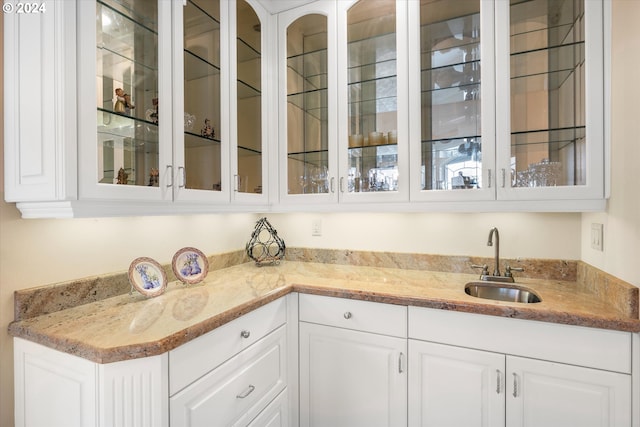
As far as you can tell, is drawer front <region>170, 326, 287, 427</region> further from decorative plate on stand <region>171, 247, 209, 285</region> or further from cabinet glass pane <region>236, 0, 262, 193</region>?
cabinet glass pane <region>236, 0, 262, 193</region>

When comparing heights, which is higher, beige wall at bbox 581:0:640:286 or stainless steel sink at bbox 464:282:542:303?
beige wall at bbox 581:0:640:286

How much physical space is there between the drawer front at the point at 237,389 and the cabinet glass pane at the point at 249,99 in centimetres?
84

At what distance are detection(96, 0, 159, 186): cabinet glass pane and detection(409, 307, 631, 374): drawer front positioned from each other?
4.28ft

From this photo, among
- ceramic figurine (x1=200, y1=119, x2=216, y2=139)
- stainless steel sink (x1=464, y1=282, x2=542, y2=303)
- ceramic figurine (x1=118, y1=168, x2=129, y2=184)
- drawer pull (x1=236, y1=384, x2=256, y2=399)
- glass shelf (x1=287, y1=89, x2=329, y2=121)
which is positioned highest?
glass shelf (x1=287, y1=89, x2=329, y2=121)

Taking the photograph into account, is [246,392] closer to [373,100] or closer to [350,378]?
[350,378]

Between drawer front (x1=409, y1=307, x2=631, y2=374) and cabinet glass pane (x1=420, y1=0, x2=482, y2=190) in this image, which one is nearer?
drawer front (x1=409, y1=307, x2=631, y2=374)

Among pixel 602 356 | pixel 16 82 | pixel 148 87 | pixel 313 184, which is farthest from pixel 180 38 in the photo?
pixel 602 356

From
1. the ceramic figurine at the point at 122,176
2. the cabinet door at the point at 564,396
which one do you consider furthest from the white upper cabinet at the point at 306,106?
the cabinet door at the point at 564,396

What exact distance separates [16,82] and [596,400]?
2.34 meters

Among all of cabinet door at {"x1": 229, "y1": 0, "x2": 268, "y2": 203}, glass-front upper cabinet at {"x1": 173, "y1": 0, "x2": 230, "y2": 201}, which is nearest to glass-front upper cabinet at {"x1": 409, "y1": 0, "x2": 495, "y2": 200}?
cabinet door at {"x1": 229, "y1": 0, "x2": 268, "y2": 203}

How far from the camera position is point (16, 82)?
1124 mm

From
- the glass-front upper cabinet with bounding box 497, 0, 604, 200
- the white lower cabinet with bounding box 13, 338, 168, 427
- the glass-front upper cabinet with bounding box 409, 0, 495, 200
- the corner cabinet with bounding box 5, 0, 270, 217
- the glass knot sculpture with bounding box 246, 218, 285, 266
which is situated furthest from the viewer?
the glass knot sculpture with bounding box 246, 218, 285, 266

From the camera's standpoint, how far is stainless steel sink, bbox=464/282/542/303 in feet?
5.24

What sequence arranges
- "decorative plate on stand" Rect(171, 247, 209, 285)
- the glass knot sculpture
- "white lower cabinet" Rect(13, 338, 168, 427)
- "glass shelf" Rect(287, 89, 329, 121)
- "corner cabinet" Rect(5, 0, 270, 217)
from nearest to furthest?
1. "white lower cabinet" Rect(13, 338, 168, 427)
2. "corner cabinet" Rect(5, 0, 270, 217)
3. "decorative plate on stand" Rect(171, 247, 209, 285)
4. "glass shelf" Rect(287, 89, 329, 121)
5. the glass knot sculpture
